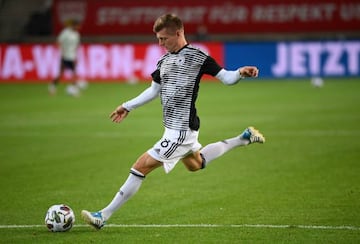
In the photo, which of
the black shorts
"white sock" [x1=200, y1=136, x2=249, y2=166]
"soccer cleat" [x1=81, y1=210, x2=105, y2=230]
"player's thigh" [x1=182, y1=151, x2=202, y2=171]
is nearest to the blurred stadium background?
the black shorts

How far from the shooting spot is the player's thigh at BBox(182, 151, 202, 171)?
9398 millimetres

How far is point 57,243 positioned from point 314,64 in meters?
27.0

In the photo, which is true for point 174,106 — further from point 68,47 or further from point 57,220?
point 68,47

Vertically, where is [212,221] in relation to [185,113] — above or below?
below

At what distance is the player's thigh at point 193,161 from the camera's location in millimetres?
9398

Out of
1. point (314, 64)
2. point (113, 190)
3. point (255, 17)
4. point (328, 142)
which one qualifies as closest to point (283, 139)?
point (328, 142)

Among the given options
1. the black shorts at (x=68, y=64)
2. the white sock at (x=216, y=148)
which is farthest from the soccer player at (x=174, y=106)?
the black shorts at (x=68, y=64)

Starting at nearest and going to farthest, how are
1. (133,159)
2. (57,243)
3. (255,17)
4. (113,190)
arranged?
(57,243) → (113,190) → (133,159) → (255,17)

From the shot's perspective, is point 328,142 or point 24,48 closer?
point 328,142

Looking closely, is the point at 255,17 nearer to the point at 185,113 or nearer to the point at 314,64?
the point at 314,64

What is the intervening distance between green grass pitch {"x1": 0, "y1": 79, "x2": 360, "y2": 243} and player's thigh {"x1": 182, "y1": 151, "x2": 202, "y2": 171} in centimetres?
60

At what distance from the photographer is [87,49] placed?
35.7m

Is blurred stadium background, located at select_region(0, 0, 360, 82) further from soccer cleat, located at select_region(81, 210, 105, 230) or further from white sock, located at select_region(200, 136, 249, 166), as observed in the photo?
soccer cleat, located at select_region(81, 210, 105, 230)

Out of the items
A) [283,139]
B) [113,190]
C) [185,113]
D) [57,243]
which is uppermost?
[185,113]
